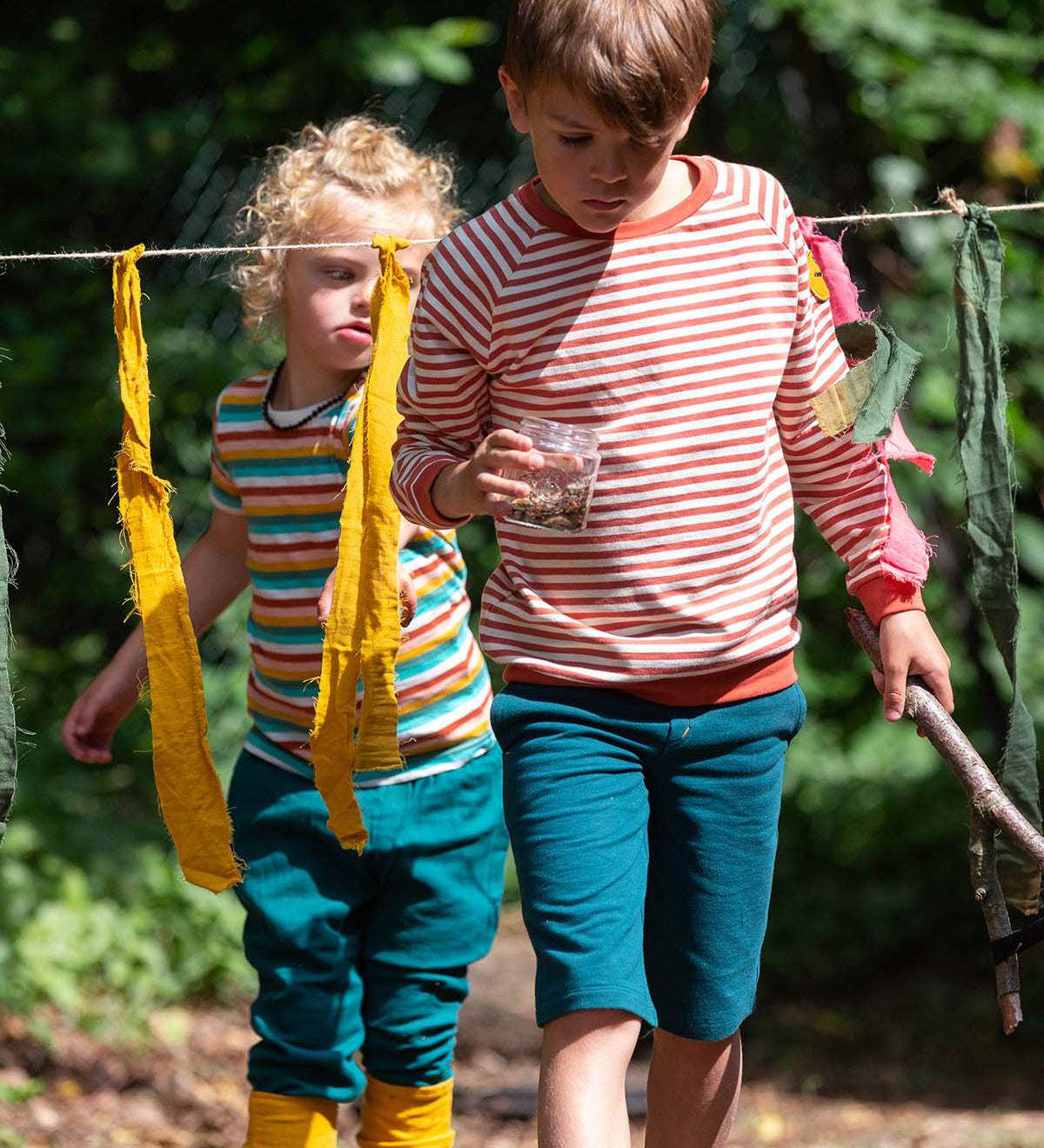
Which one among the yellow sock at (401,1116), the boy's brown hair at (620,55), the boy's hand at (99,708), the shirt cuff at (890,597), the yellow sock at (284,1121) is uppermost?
the boy's brown hair at (620,55)

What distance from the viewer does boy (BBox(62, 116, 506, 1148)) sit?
7.79 feet

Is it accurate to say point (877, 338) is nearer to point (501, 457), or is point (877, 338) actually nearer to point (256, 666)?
point (501, 457)

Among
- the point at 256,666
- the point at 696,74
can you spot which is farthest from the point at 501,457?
the point at 256,666

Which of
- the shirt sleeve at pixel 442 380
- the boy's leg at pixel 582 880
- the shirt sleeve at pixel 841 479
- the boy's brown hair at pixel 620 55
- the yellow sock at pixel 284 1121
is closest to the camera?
the boy's brown hair at pixel 620 55

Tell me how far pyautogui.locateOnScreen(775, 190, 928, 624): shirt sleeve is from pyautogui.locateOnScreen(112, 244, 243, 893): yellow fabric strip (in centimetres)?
92

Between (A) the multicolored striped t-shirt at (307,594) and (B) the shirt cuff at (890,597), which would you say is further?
(A) the multicolored striped t-shirt at (307,594)

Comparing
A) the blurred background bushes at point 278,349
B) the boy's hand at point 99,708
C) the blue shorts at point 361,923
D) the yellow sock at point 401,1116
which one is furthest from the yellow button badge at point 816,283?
the blurred background bushes at point 278,349

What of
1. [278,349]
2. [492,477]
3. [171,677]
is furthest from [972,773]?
[278,349]

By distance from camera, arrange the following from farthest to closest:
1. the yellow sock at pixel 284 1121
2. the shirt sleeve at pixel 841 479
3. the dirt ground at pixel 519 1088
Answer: the dirt ground at pixel 519 1088 → the yellow sock at pixel 284 1121 → the shirt sleeve at pixel 841 479

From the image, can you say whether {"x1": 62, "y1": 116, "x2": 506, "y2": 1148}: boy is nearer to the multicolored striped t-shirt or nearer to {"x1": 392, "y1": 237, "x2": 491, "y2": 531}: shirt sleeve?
the multicolored striped t-shirt

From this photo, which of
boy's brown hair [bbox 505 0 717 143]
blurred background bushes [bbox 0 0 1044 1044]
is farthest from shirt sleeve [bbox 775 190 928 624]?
blurred background bushes [bbox 0 0 1044 1044]

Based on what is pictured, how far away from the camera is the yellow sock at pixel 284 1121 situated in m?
2.36

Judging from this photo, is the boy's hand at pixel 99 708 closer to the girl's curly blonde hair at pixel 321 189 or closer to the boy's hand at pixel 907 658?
the girl's curly blonde hair at pixel 321 189

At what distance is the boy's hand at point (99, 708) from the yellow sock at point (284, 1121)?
63 cm
